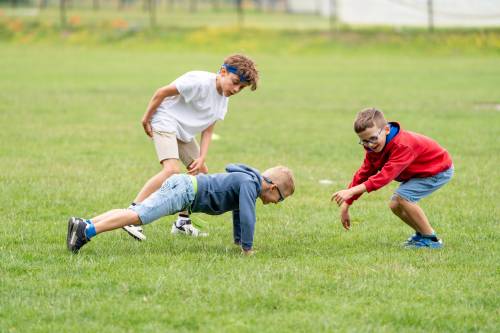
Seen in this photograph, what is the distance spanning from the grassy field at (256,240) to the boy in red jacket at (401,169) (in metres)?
0.28

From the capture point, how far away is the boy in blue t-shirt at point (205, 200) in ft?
20.8

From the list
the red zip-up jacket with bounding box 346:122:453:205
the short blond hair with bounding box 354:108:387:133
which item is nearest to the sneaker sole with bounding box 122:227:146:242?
the red zip-up jacket with bounding box 346:122:453:205

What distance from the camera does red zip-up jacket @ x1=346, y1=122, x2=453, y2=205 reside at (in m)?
6.54

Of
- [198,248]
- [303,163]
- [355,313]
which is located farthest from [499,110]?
[355,313]

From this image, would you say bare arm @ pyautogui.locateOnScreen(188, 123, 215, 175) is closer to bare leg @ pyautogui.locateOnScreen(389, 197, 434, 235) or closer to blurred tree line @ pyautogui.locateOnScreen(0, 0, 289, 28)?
bare leg @ pyautogui.locateOnScreen(389, 197, 434, 235)

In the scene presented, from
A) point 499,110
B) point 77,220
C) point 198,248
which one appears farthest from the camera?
point 499,110

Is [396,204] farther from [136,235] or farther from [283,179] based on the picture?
[136,235]

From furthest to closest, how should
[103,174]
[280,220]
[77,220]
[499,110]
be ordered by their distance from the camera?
[499,110] < [103,174] < [280,220] < [77,220]

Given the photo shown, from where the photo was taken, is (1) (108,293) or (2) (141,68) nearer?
(1) (108,293)

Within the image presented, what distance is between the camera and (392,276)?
19.1 ft

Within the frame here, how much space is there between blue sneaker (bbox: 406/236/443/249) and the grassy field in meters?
0.16

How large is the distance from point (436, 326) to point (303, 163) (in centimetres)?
645

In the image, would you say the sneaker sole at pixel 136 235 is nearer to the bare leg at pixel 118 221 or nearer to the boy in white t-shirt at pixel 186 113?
the boy in white t-shirt at pixel 186 113

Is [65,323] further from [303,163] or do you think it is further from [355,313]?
[303,163]
